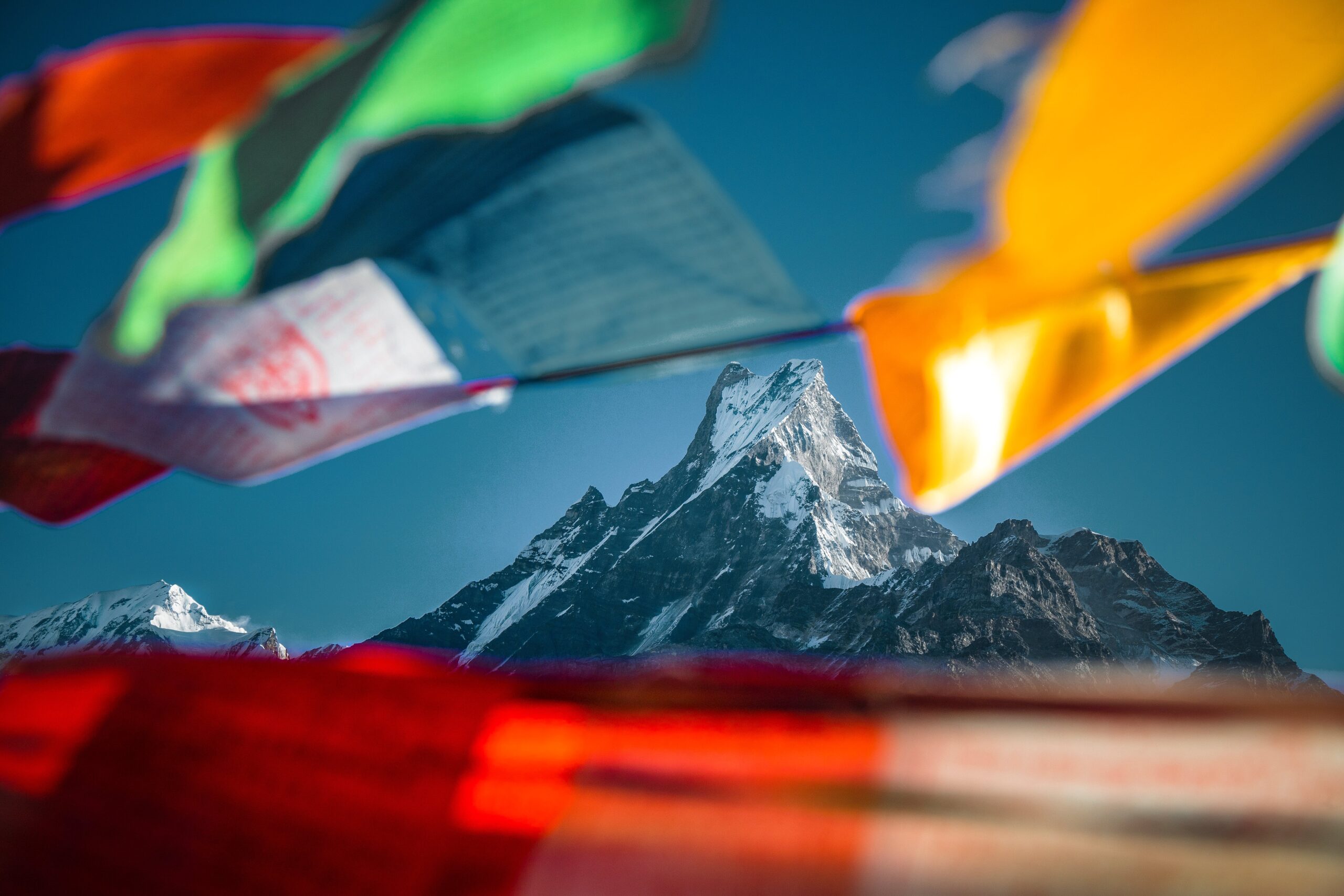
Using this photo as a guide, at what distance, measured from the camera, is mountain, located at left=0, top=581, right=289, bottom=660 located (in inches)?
4498

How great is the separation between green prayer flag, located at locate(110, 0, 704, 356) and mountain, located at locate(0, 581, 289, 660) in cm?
11409

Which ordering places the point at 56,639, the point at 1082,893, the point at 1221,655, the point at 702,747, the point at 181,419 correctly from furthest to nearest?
the point at 56,639 → the point at 1221,655 → the point at 181,419 → the point at 702,747 → the point at 1082,893

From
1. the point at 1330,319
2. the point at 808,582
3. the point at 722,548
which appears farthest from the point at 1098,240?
the point at 722,548

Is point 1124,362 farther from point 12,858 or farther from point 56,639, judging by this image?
point 56,639

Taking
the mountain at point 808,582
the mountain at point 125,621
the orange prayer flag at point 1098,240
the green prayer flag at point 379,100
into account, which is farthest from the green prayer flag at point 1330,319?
the mountain at point 125,621

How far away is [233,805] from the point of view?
128 cm

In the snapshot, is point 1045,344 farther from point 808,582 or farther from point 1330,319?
point 808,582

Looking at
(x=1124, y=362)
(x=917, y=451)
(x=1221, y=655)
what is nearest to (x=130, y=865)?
(x=917, y=451)

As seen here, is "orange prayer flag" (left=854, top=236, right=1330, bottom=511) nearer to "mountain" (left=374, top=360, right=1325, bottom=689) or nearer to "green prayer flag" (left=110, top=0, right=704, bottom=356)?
"green prayer flag" (left=110, top=0, right=704, bottom=356)

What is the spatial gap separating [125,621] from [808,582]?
376 ft

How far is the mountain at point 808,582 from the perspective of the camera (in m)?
53.2

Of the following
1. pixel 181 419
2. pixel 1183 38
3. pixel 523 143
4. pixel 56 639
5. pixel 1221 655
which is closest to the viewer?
pixel 1183 38

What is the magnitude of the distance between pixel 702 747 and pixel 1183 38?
4.52ft

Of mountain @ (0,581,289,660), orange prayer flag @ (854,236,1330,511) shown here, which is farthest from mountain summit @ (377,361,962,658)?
orange prayer flag @ (854,236,1330,511)
